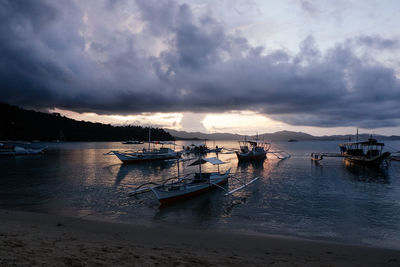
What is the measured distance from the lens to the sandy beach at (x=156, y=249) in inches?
326

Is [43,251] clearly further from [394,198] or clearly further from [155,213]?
[394,198]

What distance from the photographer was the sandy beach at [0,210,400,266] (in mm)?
8289

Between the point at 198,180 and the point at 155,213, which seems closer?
the point at 155,213

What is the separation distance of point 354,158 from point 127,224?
5490 cm

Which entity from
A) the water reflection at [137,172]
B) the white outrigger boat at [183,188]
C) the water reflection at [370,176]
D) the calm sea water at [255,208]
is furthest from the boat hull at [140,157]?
the water reflection at [370,176]

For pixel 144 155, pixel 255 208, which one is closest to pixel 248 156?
pixel 144 155

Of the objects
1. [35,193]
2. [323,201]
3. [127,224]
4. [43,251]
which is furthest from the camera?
[35,193]

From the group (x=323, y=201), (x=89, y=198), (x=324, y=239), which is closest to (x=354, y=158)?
(x=323, y=201)

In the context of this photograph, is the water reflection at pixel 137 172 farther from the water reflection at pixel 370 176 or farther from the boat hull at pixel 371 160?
the boat hull at pixel 371 160

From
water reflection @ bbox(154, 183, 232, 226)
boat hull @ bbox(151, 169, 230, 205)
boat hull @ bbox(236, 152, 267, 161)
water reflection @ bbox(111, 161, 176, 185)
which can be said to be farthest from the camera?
boat hull @ bbox(236, 152, 267, 161)

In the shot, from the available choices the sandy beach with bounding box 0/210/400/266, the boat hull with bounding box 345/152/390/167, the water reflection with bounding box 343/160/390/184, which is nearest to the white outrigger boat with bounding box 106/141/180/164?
the water reflection with bounding box 343/160/390/184

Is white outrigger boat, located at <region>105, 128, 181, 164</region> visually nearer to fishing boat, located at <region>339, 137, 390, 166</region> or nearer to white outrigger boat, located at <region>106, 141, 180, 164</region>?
white outrigger boat, located at <region>106, 141, 180, 164</region>

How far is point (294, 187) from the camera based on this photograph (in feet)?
99.0

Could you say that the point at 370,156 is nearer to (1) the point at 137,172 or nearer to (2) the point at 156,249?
(1) the point at 137,172
